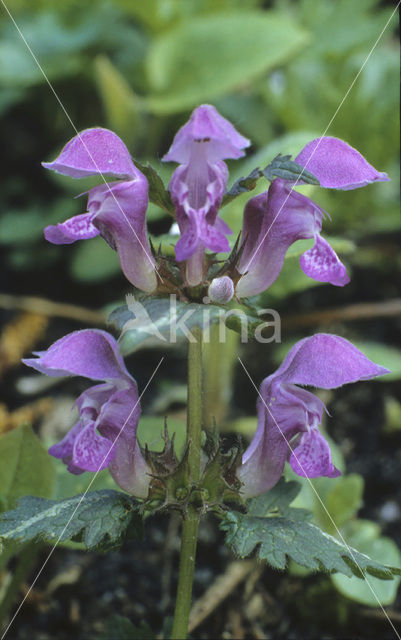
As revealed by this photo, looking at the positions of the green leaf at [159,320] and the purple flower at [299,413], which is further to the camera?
the purple flower at [299,413]

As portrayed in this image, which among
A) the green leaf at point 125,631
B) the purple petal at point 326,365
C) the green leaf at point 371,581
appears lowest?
the green leaf at point 371,581

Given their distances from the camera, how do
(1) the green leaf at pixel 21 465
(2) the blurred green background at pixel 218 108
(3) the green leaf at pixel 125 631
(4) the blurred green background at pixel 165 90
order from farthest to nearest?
(4) the blurred green background at pixel 165 90 → (2) the blurred green background at pixel 218 108 → (1) the green leaf at pixel 21 465 → (3) the green leaf at pixel 125 631

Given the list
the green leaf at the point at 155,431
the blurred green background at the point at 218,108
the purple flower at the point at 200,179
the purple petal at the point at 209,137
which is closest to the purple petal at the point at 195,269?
the purple flower at the point at 200,179

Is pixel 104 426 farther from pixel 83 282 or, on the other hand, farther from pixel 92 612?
pixel 83 282

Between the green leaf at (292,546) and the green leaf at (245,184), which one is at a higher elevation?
the green leaf at (245,184)

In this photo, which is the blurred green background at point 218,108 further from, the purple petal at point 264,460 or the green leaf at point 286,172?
the green leaf at point 286,172

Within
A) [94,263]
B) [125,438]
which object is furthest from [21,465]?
[94,263]

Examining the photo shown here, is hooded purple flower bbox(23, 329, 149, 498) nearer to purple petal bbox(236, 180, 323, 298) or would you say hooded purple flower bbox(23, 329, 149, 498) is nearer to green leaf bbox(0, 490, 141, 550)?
green leaf bbox(0, 490, 141, 550)
